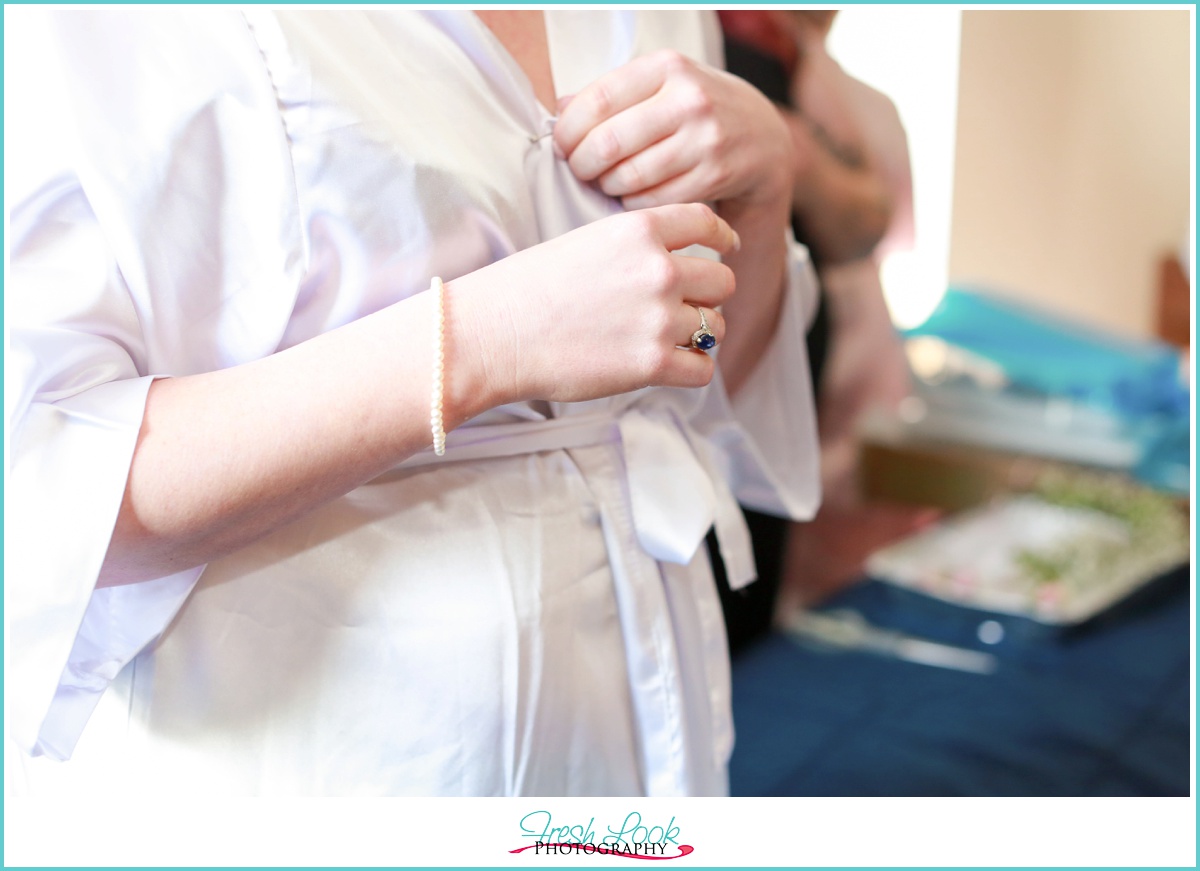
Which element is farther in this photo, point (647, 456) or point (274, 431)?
point (647, 456)

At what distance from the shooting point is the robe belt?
0.61 metres

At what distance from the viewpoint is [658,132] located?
57 cm

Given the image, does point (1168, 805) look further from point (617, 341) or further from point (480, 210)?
point (480, 210)

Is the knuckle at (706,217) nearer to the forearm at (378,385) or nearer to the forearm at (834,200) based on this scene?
the forearm at (378,385)

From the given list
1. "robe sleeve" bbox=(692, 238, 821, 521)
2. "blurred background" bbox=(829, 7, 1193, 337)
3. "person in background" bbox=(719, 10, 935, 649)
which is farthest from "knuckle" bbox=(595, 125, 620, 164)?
"blurred background" bbox=(829, 7, 1193, 337)

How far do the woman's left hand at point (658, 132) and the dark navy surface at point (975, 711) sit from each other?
91 centimetres

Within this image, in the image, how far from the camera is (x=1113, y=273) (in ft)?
7.89

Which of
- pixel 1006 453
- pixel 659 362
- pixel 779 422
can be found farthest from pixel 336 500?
pixel 1006 453

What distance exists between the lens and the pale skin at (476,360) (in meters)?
0.46

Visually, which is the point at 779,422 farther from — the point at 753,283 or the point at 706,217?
the point at 706,217

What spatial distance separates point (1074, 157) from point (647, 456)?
1959 mm

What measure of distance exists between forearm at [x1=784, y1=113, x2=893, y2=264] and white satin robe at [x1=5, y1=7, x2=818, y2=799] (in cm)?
75

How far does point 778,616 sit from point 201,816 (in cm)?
125

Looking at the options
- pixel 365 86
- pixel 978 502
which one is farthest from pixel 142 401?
pixel 978 502
